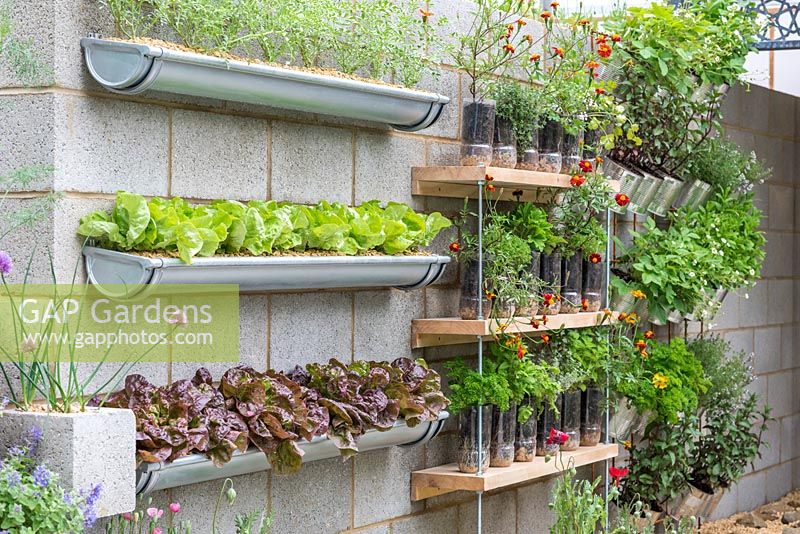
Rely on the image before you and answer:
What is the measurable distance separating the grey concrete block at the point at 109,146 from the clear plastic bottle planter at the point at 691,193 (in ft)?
9.03

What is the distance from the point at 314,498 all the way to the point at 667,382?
170 centimetres

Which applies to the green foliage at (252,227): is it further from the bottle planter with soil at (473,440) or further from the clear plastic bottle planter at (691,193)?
the clear plastic bottle planter at (691,193)

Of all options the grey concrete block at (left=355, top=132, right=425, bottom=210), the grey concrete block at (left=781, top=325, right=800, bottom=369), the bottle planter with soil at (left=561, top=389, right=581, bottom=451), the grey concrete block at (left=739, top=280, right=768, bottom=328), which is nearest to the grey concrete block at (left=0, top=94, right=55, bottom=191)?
the grey concrete block at (left=355, top=132, right=425, bottom=210)

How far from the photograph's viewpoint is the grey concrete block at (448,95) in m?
3.89

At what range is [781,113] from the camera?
6.53 m

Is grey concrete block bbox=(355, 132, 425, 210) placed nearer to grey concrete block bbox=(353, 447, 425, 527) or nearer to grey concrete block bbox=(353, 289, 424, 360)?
grey concrete block bbox=(353, 289, 424, 360)

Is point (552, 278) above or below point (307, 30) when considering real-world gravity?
below

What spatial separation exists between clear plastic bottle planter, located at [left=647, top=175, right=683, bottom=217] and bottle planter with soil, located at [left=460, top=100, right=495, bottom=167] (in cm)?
124

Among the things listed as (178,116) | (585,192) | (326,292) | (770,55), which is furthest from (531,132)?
(770,55)

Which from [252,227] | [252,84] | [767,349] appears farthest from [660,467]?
[252,84]

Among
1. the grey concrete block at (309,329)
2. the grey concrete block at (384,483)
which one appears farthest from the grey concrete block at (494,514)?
the grey concrete block at (309,329)

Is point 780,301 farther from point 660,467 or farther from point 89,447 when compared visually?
point 89,447

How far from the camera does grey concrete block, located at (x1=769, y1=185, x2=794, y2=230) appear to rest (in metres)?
6.37

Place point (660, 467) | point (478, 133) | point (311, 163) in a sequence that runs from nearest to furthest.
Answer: point (311, 163) < point (478, 133) < point (660, 467)
